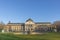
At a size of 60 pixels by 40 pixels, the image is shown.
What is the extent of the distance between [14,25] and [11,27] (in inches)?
123

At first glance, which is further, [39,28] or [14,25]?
[14,25]

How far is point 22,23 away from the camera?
120m

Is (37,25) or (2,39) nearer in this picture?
(2,39)

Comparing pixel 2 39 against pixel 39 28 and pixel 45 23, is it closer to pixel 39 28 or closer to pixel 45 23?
pixel 39 28

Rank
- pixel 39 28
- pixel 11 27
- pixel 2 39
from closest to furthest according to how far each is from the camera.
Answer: pixel 2 39 → pixel 39 28 → pixel 11 27

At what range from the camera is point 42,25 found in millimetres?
113688

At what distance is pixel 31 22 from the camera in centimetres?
11275

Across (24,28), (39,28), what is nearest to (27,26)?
(24,28)

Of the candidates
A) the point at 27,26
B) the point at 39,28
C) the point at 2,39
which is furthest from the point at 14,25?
the point at 2,39

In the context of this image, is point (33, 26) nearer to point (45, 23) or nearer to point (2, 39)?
point (45, 23)

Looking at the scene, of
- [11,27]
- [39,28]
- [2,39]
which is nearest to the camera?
[2,39]

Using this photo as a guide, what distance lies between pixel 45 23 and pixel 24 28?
15742 mm

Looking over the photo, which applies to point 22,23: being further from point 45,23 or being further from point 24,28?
point 45,23

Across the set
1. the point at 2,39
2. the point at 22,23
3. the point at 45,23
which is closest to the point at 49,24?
the point at 45,23
